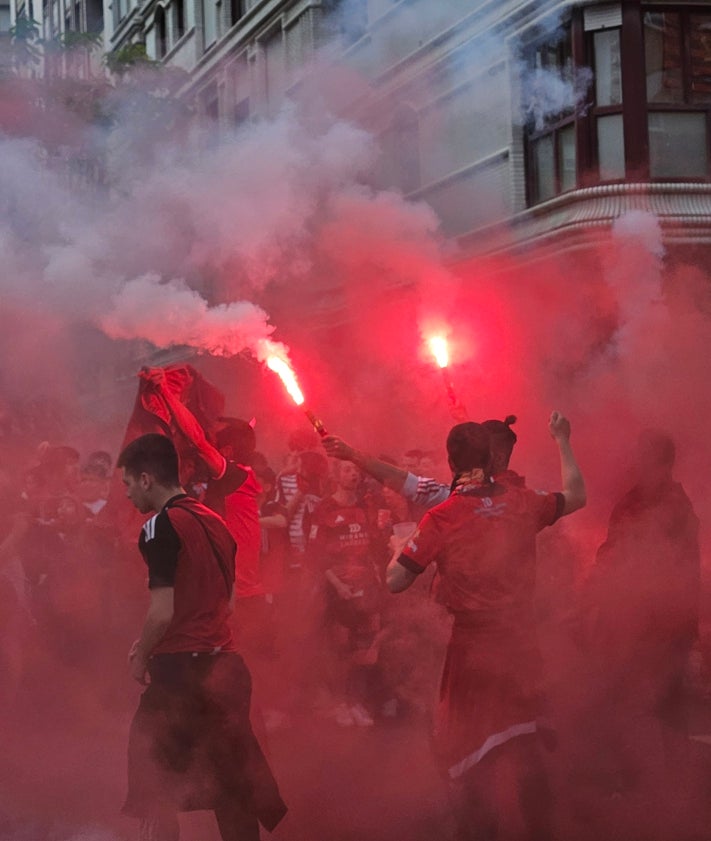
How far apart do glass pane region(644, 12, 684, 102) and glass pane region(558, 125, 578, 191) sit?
32.9 inches

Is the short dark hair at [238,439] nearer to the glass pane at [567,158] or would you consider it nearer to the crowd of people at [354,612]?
the crowd of people at [354,612]

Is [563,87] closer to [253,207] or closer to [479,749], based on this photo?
[253,207]

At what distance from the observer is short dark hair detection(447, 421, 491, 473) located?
14.9 feet

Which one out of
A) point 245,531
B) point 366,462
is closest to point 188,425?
point 245,531

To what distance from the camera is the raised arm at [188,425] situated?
5.97 m

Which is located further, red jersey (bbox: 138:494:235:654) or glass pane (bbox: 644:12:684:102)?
glass pane (bbox: 644:12:684:102)

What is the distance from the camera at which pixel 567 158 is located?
12.1 metres

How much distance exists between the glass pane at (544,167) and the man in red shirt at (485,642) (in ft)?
26.9

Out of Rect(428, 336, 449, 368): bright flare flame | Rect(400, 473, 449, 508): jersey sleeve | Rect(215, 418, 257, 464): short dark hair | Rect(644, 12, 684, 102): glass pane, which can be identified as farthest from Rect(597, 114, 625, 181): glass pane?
Rect(400, 473, 449, 508): jersey sleeve

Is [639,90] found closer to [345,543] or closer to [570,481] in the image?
[345,543]

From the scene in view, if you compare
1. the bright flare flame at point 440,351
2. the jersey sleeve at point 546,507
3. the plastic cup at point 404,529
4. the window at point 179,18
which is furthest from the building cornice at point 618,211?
the window at point 179,18

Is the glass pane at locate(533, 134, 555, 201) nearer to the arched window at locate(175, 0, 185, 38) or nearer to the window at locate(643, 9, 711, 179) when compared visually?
the window at locate(643, 9, 711, 179)

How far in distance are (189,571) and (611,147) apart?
872cm

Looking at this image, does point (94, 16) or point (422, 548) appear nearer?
point (422, 548)
